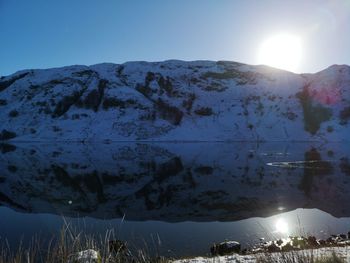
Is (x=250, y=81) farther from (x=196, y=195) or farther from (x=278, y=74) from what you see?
(x=196, y=195)

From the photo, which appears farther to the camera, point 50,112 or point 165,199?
point 50,112

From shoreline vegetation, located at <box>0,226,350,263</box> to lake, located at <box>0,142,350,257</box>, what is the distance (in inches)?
42.4

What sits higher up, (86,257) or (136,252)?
(86,257)

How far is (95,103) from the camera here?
541ft

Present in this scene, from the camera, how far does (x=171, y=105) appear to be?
6550 inches

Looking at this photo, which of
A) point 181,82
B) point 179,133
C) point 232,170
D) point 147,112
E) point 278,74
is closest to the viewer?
point 232,170

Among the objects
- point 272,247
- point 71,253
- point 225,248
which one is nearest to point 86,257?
point 71,253

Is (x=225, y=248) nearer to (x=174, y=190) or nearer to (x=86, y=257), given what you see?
(x=86, y=257)

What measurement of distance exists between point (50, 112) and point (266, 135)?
87.8m

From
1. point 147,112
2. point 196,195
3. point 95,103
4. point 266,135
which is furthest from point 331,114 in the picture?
point 196,195

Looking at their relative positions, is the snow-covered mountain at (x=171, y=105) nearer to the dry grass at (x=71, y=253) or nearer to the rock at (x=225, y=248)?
the rock at (x=225, y=248)

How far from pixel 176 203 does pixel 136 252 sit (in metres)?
16.3

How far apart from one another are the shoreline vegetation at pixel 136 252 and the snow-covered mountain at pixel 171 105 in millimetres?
124608

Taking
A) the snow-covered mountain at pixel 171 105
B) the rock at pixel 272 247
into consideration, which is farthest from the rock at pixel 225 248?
the snow-covered mountain at pixel 171 105
